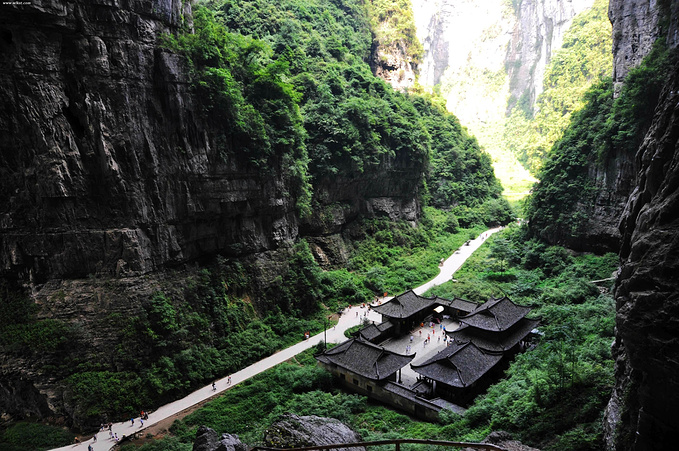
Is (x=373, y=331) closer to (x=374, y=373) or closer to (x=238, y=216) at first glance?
(x=374, y=373)

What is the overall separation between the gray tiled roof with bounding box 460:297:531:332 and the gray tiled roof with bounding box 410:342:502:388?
86.9 inches

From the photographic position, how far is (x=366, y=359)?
25312 mm

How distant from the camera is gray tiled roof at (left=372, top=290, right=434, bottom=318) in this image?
31980 mm

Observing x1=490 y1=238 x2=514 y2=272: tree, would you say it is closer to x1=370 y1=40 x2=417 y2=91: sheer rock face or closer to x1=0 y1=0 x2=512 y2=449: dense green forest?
x1=0 y1=0 x2=512 y2=449: dense green forest

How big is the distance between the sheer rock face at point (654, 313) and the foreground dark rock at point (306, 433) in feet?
29.1

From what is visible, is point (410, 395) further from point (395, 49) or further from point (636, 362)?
point (395, 49)

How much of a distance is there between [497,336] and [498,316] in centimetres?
154

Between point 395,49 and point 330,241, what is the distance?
4518 centimetres

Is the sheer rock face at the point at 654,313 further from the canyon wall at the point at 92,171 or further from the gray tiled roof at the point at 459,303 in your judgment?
the canyon wall at the point at 92,171

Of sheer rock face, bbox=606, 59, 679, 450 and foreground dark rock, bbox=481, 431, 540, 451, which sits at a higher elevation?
sheer rock face, bbox=606, 59, 679, 450

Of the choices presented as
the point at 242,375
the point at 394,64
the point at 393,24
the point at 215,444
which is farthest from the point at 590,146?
the point at 393,24

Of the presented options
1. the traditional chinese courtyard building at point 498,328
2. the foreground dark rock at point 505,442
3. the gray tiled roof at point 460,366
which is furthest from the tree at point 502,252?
the foreground dark rock at point 505,442

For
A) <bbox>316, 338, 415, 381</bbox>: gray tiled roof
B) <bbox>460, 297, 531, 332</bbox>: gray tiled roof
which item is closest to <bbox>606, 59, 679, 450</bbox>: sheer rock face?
<bbox>316, 338, 415, 381</bbox>: gray tiled roof

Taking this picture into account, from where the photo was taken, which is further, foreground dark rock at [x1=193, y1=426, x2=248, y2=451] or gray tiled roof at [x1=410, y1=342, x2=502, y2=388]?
gray tiled roof at [x1=410, y1=342, x2=502, y2=388]
